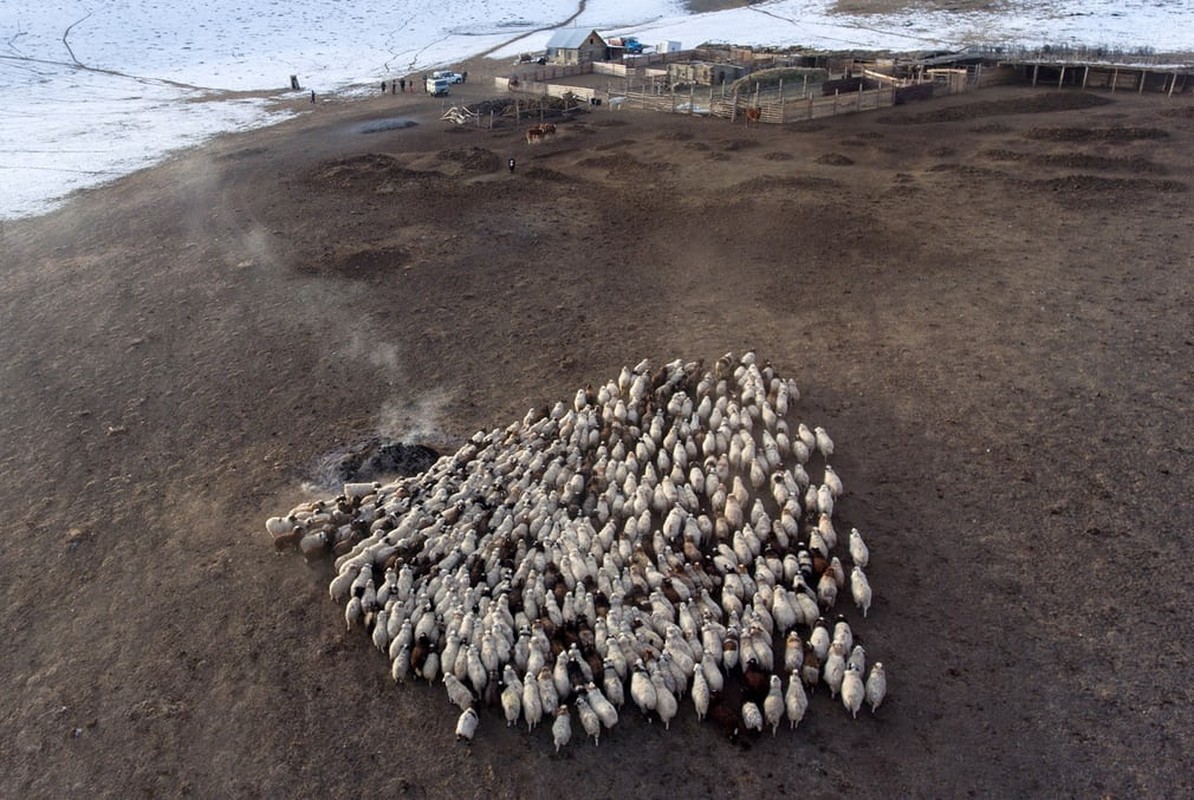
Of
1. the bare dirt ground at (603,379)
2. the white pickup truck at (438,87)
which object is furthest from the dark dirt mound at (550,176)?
the white pickup truck at (438,87)

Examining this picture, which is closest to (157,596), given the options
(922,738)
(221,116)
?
(922,738)

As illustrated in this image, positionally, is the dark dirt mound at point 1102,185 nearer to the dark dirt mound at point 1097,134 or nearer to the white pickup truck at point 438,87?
the dark dirt mound at point 1097,134

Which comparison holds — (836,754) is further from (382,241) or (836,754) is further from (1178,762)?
(382,241)

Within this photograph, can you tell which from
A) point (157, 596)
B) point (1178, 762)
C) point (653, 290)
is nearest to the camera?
point (1178, 762)

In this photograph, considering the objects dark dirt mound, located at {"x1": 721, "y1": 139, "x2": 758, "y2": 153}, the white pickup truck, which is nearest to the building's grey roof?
Answer: the white pickup truck

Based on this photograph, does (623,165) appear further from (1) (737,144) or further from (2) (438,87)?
(2) (438,87)

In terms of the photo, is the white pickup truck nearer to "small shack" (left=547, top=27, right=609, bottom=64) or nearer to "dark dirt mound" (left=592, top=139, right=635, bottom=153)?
"small shack" (left=547, top=27, right=609, bottom=64)
